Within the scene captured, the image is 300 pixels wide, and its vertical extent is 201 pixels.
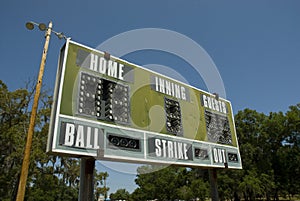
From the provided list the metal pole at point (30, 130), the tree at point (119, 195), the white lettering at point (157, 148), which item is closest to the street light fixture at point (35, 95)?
the metal pole at point (30, 130)

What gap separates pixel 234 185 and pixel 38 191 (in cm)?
2028

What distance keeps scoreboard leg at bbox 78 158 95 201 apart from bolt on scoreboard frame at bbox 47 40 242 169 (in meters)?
0.50

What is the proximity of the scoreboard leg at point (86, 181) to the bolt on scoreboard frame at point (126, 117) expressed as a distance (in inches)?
19.8

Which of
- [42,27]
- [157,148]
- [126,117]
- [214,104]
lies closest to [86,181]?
[126,117]

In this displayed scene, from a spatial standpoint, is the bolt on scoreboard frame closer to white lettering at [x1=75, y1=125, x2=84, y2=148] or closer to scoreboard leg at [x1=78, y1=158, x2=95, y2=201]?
white lettering at [x1=75, y1=125, x2=84, y2=148]

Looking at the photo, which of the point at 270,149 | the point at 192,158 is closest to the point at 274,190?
the point at 270,149

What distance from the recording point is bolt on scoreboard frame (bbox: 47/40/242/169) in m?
5.75

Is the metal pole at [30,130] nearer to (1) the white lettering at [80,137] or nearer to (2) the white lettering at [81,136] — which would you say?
(2) the white lettering at [81,136]

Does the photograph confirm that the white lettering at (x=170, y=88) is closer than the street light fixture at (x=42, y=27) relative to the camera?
No

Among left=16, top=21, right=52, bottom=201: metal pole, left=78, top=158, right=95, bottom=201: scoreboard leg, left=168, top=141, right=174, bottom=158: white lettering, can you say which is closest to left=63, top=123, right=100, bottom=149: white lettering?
left=78, top=158, right=95, bottom=201: scoreboard leg

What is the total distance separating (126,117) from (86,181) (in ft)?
6.73

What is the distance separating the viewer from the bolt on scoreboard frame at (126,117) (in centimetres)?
575

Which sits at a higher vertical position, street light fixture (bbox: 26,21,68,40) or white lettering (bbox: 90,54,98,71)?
street light fixture (bbox: 26,21,68,40)

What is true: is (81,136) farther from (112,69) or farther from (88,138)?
(112,69)
